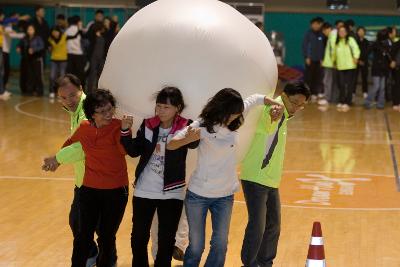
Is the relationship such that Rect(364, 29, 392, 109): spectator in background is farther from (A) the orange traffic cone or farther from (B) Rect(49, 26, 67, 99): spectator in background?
(A) the orange traffic cone

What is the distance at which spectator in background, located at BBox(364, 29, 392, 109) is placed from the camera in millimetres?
21219

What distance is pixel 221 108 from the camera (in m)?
6.48

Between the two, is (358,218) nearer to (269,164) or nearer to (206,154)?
(269,164)

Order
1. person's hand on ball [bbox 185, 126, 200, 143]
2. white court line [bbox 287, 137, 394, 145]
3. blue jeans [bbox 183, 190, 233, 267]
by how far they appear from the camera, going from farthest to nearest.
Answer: white court line [bbox 287, 137, 394, 145] → blue jeans [bbox 183, 190, 233, 267] → person's hand on ball [bbox 185, 126, 200, 143]

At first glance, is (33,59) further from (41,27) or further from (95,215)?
(95,215)

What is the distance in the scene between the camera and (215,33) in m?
6.84

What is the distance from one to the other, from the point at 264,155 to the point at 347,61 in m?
14.4

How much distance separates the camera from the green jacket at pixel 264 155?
7.17 metres

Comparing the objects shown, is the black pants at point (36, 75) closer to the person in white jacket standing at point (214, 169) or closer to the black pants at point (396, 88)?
the black pants at point (396, 88)

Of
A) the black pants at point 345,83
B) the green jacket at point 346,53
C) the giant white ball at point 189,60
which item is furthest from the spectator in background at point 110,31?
the giant white ball at point 189,60

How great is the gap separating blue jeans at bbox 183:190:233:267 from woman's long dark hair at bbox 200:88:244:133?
490 mm

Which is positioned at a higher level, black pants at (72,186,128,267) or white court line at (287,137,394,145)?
black pants at (72,186,128,267)

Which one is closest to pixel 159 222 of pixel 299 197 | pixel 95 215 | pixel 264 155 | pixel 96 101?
pixel 95 215

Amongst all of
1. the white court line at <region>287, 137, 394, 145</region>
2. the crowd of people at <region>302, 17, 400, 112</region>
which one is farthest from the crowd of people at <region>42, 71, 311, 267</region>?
the crowd of people at <region>302, 17, 400, 112</region>
